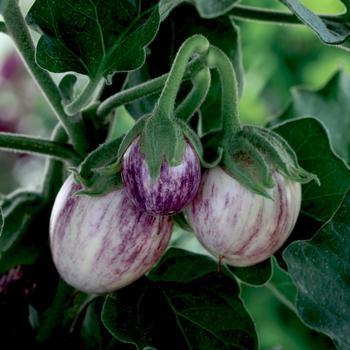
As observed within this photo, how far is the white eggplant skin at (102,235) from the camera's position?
1.95 ft

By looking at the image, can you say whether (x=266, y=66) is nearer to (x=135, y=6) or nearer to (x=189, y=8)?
(x=189, y=8)

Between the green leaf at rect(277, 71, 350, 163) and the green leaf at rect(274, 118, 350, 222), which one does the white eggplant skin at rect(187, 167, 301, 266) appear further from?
the green leaf at rect(277, 71, 350, 163)

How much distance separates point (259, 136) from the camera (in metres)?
0.61

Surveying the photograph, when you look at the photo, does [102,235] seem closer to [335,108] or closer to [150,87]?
[150,87]

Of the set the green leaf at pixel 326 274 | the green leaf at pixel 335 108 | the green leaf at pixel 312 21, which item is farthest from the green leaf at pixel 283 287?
the green leaf at pixel 312 21

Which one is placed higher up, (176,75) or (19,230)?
(176,75)

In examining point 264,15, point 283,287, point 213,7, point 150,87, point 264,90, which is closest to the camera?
point 213,7

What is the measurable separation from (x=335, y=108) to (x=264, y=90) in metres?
0.95

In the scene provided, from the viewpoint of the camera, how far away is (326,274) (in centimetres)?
62

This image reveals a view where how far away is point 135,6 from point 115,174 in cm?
12

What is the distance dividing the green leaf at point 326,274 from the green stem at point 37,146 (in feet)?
0.61

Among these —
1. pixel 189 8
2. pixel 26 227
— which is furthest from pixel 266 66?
pixel 26 227

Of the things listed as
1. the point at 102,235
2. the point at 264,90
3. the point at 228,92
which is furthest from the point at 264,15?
the point at 264,90

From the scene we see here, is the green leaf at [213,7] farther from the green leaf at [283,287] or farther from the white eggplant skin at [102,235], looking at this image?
the green leaf at [283,287]
